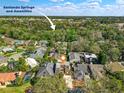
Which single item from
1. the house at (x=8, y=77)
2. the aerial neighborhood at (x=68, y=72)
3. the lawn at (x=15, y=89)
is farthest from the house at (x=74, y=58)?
the lawn at (x=15, y=89)

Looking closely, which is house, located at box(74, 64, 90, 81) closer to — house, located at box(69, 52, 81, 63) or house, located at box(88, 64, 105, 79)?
house, located at box(88, 64, 105, 79)

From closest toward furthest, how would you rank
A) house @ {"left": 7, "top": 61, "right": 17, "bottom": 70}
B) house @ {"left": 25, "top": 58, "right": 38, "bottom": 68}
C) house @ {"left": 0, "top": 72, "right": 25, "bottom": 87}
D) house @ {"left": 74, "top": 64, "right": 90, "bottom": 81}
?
house @ {"left": 0, "top": 72, "right": 25, "bottom": 87}, house @ {"left": 74, "top": 64, "right": 90, "bottom": 81}, house @ {"left": 7, "top": 61, "right": 17, "bottom": 70}, house @ {"left": 25, "top": 58, "right": 38, "bottom": 68}

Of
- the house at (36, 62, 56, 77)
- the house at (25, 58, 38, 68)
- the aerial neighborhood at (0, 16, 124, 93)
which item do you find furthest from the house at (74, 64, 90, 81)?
the house at (25, 58, 38, 68)

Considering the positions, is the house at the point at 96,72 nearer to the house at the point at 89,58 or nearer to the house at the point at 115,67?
the house at the point at 115,67

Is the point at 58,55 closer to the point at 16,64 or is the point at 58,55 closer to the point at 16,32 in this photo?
the point at 16,64

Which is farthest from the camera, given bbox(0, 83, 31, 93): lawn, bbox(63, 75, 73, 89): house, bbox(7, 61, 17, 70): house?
bbox(7, 61, 17, 70): house

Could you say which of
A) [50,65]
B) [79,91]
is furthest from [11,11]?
[50,65]

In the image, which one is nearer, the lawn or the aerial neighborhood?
the aerial neighborhood

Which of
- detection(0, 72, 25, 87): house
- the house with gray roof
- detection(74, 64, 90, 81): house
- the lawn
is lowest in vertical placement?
the lawn
